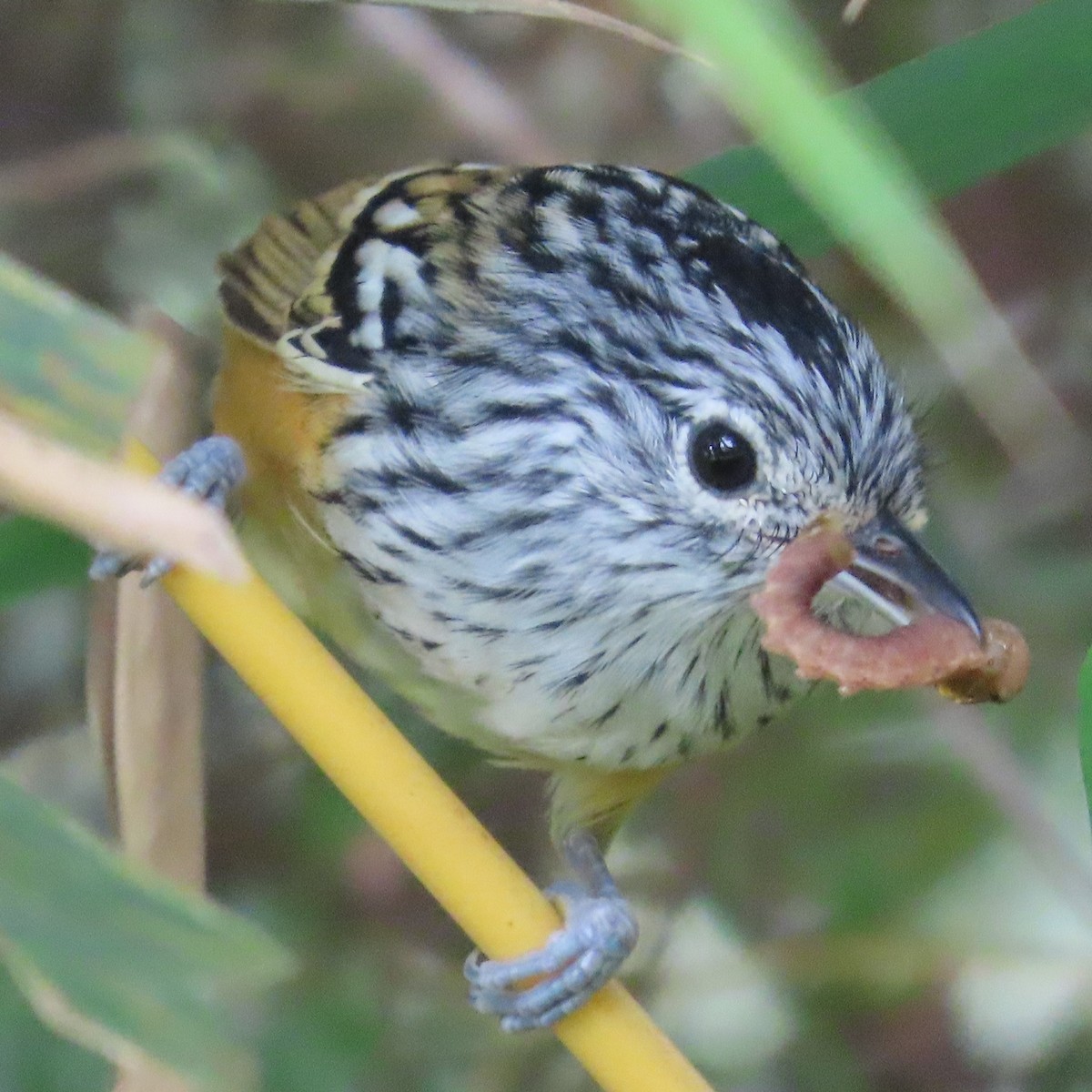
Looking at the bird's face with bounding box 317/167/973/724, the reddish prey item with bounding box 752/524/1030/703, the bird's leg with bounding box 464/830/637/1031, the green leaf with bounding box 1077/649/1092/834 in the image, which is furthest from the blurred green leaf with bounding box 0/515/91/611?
the green leaf with bounding box 1077/649/1092/834

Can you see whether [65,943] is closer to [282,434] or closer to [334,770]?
[334,770]

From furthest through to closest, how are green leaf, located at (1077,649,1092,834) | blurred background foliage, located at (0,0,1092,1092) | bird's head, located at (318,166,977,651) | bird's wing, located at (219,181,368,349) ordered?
blurred background foliage, located at (0,0,1092,1092)
bird's wing, located at (219,181,368,349)
bird's head, located at (318,166,977,651)
green leaf, located at (1077,649,1092,834)

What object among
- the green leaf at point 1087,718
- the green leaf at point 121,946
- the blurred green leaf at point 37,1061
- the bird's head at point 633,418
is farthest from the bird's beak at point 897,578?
the blurred green leaf at point 37,1061

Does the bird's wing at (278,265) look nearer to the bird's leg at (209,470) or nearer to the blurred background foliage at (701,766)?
the bird's leg at (209,470)

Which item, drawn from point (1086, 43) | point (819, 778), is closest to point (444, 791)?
point (1086, 43)

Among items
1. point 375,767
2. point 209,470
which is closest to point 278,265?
point 209,470

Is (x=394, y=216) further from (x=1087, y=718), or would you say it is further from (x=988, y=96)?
(x=1087, y=718)

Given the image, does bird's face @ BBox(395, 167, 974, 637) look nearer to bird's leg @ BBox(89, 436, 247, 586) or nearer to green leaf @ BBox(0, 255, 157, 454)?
bird's leg @ BBox(89, 436, 247, 586)
